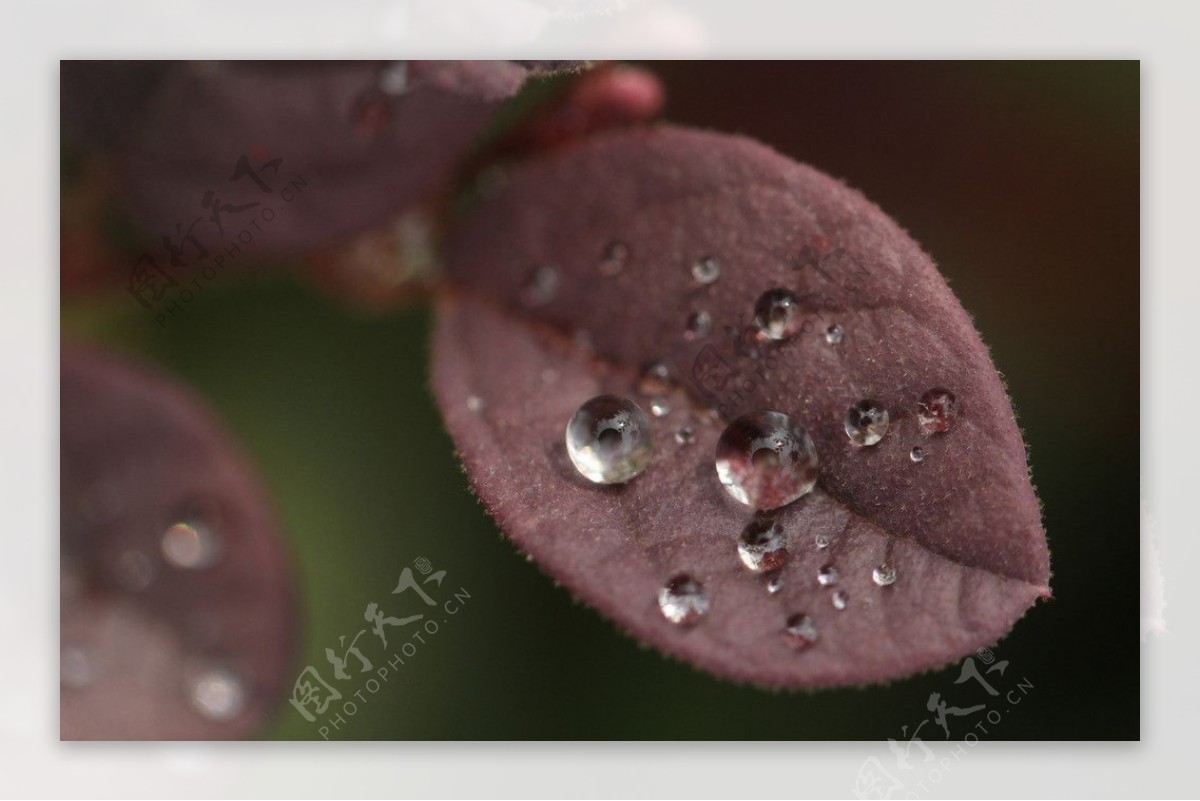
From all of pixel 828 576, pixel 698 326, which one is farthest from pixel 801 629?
pixel 698 326

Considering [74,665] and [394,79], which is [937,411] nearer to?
[394,79]

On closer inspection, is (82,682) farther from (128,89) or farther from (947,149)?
(947,149)

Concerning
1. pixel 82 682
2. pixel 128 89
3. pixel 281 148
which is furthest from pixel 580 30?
pixel 82 682

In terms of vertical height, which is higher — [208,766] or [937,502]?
[937,502]

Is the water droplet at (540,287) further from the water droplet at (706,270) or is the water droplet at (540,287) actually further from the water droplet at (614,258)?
the water droplet at (706,270)

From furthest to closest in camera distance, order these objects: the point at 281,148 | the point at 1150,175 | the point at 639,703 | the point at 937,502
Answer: the point at 639,703 < the point at 1150,175 < the point at 281,148 < the point at 937,502

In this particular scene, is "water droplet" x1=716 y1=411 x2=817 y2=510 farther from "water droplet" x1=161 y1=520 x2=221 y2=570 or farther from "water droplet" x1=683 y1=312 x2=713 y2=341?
"water droplet" x1=161 y1=520 x2=221 y2=570
